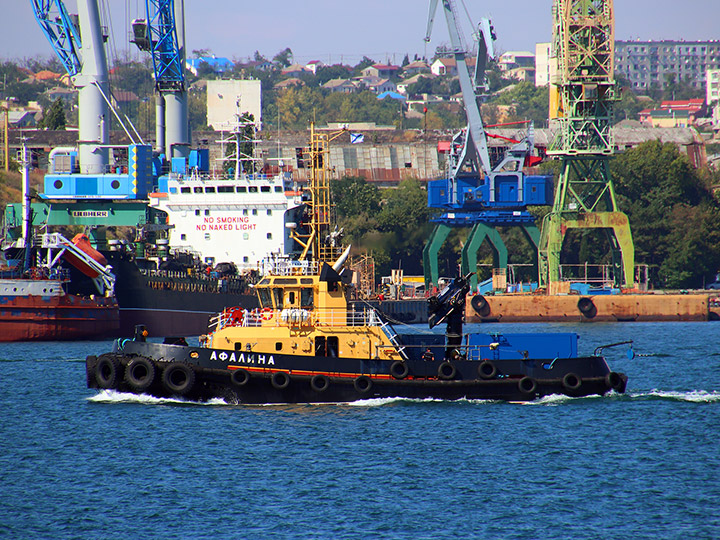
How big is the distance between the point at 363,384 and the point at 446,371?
2.43 m

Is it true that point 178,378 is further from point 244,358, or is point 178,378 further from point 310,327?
point 310,327

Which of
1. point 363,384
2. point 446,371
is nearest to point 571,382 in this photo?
point 446,371

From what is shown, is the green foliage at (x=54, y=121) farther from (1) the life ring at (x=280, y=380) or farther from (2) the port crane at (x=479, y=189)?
(1) the life ring at (x=280, y=380)

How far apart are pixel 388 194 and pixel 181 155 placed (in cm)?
3495

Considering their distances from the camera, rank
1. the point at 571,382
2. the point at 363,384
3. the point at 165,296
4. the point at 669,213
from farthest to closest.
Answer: the point at 669,213
the point at 165,296
the point at 571,382
the point at 363,384

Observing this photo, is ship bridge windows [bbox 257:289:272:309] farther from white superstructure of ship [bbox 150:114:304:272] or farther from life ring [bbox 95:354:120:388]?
white superstructure of ship [bbox 150:114:304:272]

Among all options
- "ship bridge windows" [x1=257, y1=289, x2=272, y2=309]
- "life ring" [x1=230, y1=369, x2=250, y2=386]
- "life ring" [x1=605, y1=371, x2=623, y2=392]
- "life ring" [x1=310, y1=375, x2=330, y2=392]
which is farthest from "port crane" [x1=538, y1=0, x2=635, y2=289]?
"life ring" [x1=230, y1=369, x2=250, y2=386]

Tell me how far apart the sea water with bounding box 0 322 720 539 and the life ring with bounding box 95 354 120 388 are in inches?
28.9

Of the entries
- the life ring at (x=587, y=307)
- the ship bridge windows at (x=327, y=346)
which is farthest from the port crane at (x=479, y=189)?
the ship bridge windows at (x=327, y=346)

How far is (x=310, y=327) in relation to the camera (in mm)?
28562

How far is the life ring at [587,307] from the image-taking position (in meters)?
75.2

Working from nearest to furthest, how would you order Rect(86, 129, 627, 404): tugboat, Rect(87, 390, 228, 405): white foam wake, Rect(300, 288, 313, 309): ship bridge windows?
Rect(86, 129, 627, 404): tugboat < Rect(87, 390, 228, 405): white foam wake < Rect(300, 288, 313, 309): ship bridge windows

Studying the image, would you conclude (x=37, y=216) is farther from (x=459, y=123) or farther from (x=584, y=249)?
(x=459, y=123)

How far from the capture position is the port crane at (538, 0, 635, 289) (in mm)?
73438
